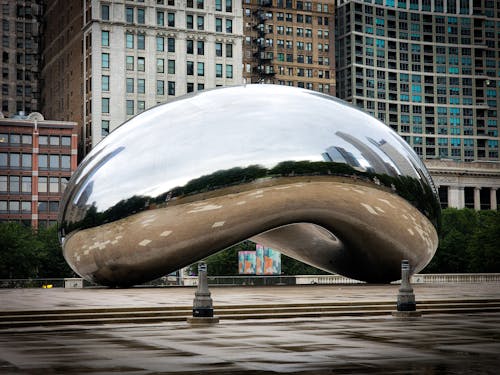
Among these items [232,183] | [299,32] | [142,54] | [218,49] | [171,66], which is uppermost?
[299,32]

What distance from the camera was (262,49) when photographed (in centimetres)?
15025

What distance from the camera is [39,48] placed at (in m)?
144

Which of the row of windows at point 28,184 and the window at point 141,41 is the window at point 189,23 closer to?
the window at point 141,41

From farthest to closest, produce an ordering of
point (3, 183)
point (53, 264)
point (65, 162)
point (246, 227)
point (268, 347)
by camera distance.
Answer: point (65, 162), point (3, 183), point (53, 264), point (246, 227), point (268, 347)

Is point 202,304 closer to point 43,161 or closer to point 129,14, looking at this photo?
point 43,161

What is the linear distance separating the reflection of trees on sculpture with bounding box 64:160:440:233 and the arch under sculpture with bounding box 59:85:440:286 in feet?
0.09

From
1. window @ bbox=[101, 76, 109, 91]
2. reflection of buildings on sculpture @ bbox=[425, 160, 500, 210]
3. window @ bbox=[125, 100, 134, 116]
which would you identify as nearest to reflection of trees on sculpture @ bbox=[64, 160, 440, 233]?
window @ bbox=[125, 100, 134, 116]

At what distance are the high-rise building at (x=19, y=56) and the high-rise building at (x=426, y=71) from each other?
183ft

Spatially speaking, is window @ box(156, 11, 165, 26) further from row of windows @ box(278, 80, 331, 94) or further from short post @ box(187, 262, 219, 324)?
short post @ box(187, 262, 219, 324)

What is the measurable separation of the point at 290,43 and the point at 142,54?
4758 centimetres

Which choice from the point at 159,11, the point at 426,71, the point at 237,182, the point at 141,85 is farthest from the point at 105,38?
the point at 237,182

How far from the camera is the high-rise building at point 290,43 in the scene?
15062 cm

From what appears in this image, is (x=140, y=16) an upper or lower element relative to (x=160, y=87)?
upper

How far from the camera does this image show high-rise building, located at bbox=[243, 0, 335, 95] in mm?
150625
